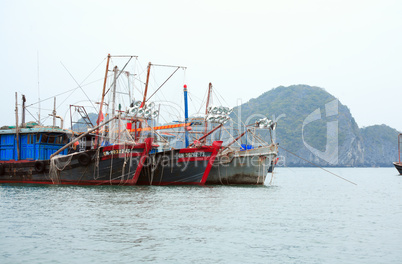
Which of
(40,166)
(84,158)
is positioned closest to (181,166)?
(84,158)

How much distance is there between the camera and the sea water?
13.1 meters

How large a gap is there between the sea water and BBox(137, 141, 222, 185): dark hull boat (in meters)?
8.23

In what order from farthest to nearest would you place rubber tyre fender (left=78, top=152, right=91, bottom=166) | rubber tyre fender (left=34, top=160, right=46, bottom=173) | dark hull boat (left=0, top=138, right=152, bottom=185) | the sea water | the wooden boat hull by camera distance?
the wooden boat hull
rubber tyre fender (left=34, top=160, right=46, bottom=173)
rubber tyre fender (left=78, top=152, right=91, bottom=166)
dark hull boat (left=0, top=138, right=152, bottom=185)
the sea water

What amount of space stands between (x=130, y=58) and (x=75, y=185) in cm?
1090

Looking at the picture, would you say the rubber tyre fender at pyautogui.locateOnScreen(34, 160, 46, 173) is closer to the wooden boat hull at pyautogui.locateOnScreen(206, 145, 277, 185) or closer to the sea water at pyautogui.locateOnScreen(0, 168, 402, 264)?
the sea water at pyautogui.locateOnScreen(0, 168, 402, 264)

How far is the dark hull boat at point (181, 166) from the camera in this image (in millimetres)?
34500

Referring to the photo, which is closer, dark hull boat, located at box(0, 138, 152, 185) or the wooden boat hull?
dark hull boat, located at box(0, 138, 152, 185)

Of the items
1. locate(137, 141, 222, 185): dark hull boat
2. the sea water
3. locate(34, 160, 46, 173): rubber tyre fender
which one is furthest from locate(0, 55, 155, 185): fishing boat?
the sea water

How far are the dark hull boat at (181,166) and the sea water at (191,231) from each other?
823 cm

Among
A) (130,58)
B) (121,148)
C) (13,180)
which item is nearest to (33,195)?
(121,148)

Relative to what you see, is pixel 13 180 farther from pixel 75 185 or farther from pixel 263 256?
pixel 263 256

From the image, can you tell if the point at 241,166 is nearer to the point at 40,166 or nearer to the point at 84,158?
the point at 84,158

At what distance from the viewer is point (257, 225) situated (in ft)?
59.8

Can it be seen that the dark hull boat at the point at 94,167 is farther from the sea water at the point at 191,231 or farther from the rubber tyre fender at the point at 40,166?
the sea water at the point at 191,231
